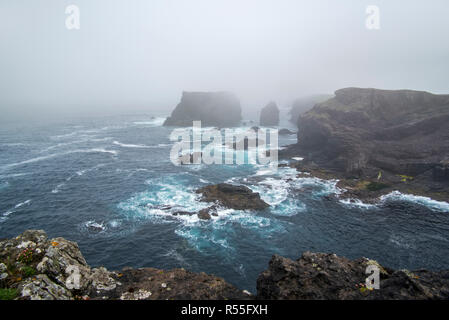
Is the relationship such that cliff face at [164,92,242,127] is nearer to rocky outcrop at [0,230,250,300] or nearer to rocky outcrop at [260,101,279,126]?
rocky outcrop at [260,101,279,126]

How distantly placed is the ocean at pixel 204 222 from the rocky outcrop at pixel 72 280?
42.2ft

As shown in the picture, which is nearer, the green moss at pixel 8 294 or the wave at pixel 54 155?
the green moss at pixel 8 294

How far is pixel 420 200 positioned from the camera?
5066 cm

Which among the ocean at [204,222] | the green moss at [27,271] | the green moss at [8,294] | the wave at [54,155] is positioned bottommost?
the ocean at [204,222]

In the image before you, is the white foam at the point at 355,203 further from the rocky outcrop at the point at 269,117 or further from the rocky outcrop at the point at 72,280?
the rocky outcrop at the point at 269,117

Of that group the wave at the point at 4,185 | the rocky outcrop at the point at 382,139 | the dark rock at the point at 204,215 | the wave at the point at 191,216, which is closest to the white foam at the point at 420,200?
the rocky outcrop at the point at 382,139

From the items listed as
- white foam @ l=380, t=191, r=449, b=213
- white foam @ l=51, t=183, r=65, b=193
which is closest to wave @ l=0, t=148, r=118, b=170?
white foam @ l=51, t=183, r=65, b=193

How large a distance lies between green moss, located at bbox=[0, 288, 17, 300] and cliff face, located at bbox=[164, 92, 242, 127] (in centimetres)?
13992

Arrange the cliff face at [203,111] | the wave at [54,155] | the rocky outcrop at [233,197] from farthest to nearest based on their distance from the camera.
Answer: the cliff face at [203,111] → the wave at [54,155] → the rocky outcrop at [233,197]

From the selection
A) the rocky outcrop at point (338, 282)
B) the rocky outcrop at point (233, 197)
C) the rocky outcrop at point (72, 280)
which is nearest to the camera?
the rocky outcrop at point (338, 282)

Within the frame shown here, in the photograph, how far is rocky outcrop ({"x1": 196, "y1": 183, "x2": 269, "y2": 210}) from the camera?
48.9m

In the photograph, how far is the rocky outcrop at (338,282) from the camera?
15336 mm

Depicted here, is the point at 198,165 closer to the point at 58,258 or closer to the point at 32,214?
the point at 32,214
